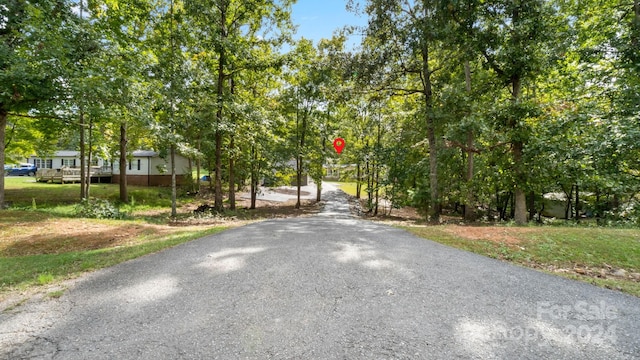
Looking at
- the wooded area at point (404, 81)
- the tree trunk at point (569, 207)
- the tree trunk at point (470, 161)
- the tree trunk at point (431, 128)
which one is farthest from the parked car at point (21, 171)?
the tree trunk at point (569, 207)

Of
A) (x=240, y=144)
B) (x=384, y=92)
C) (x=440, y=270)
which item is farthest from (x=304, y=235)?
(x=240, y=144)

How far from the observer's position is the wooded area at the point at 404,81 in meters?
8.44

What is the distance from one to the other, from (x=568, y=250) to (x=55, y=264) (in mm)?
9304

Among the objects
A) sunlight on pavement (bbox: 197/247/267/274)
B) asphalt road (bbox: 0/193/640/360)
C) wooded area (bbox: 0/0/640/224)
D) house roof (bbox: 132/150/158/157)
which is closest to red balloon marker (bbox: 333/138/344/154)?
wooded area (bbox: 0/0/640/224)

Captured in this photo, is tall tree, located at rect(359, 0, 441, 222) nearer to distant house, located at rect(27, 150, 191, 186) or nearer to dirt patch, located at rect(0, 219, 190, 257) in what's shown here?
dirt patch, located at rect(0, 219, 190, 257)

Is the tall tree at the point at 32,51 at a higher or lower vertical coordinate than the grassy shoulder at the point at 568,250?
higher

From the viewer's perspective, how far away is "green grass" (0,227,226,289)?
4047 millimetres

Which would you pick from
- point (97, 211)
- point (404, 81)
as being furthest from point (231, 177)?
point (404, 81)

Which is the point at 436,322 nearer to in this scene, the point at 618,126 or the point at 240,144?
the point at 618,126

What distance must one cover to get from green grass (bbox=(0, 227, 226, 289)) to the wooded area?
5065 mm

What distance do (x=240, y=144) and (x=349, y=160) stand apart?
10088mm

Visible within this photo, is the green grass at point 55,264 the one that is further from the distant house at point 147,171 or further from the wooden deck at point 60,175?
the wooden deck at point 60,175

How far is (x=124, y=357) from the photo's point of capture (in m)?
2.29

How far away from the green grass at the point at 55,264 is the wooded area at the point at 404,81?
507 centimetres
